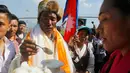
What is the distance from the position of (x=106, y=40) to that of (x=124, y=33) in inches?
4.6

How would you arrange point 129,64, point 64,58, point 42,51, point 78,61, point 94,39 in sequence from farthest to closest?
point 94,39, point 78,61, point 64,58, point 42,51, point 129,64

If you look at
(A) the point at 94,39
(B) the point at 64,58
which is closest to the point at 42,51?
(B) the point at 64,58

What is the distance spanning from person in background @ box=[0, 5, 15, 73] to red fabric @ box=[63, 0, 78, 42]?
4.46ft

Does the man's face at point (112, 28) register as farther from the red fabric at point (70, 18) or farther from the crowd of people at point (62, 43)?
the red fabric at point (70, 18)

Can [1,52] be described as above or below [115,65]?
below

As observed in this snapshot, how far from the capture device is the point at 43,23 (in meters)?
2.67

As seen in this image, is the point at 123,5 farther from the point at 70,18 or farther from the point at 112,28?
the point at 70,18

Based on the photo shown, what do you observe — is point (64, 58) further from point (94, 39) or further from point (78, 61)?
point (94, 39)

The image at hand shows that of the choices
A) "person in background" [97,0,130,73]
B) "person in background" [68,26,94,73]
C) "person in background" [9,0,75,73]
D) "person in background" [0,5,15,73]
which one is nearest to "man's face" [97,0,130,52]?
"person in background" [97,0,130,73]

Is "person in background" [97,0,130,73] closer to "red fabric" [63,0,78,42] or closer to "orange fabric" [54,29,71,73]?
"orange fabric" [54,29,71,73]

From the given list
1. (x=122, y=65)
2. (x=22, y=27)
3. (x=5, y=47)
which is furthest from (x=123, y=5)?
(x=22, y=27)

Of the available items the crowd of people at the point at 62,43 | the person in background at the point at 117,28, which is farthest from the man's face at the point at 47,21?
the person in background at the point at 117,28

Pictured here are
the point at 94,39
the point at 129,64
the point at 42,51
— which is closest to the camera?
the point at 129,64

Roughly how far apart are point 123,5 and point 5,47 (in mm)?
1362
